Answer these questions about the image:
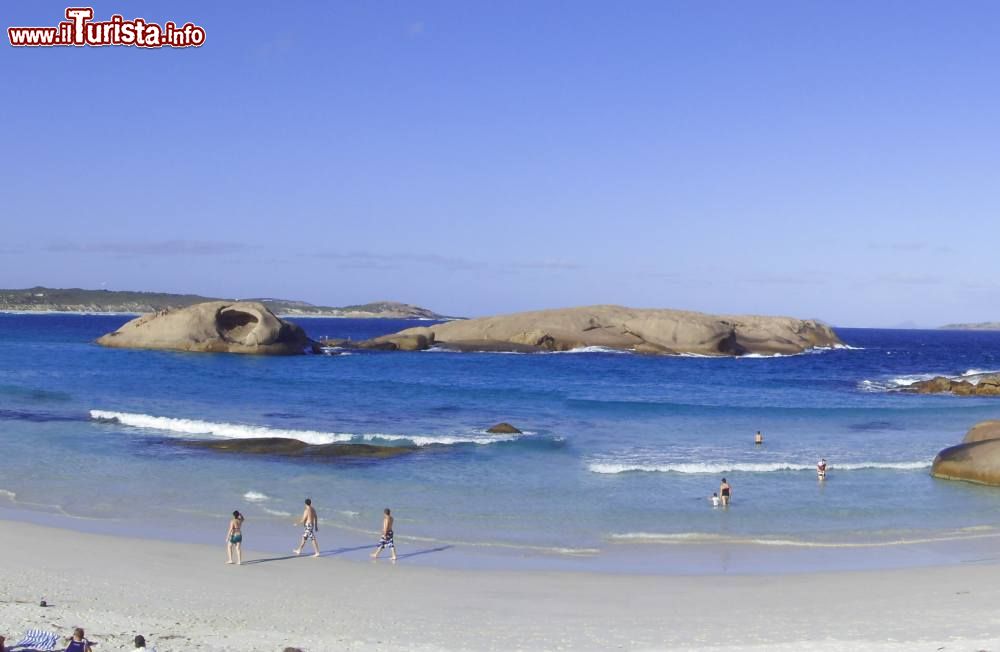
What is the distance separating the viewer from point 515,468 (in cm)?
2572

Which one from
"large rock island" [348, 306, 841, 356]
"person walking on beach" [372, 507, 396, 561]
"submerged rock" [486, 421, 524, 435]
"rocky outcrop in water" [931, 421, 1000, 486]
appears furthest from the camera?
"large rock island" [348, 306, 841, 356]

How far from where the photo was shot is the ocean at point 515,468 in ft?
60.7

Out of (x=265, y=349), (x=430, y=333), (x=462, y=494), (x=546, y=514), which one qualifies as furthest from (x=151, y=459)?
(x=430, y=333)

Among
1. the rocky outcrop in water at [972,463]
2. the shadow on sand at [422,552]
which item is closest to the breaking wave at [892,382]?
the rocky outcrop in water at [972,463]

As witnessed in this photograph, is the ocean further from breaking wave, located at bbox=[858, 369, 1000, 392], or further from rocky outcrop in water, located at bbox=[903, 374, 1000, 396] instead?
rocky outcrop in water, located at bbox=[903, 374, 1000, 396]

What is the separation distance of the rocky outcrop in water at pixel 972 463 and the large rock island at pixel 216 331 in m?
42.3

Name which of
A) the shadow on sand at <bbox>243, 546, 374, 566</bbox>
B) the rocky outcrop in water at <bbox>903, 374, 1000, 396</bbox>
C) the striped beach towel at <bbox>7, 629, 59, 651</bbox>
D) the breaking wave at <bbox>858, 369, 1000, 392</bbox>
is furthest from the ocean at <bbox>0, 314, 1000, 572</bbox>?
the striped beach towel at <bbox>7, 629, 59, 651</bbox>

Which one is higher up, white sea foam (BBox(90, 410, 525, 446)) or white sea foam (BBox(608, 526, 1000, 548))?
white sea foam (BBox(90, 410, 525, 446))

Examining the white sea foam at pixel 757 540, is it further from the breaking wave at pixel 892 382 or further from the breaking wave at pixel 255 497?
the breaking wave at pixel 892 382

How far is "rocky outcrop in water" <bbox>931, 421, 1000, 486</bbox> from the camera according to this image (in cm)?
2480

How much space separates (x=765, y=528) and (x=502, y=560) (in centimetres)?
649

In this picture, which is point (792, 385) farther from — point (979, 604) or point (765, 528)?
point (979, 604)

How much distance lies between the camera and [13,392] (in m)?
40.3

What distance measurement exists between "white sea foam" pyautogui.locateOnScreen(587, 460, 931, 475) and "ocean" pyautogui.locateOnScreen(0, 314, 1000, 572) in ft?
0.43
